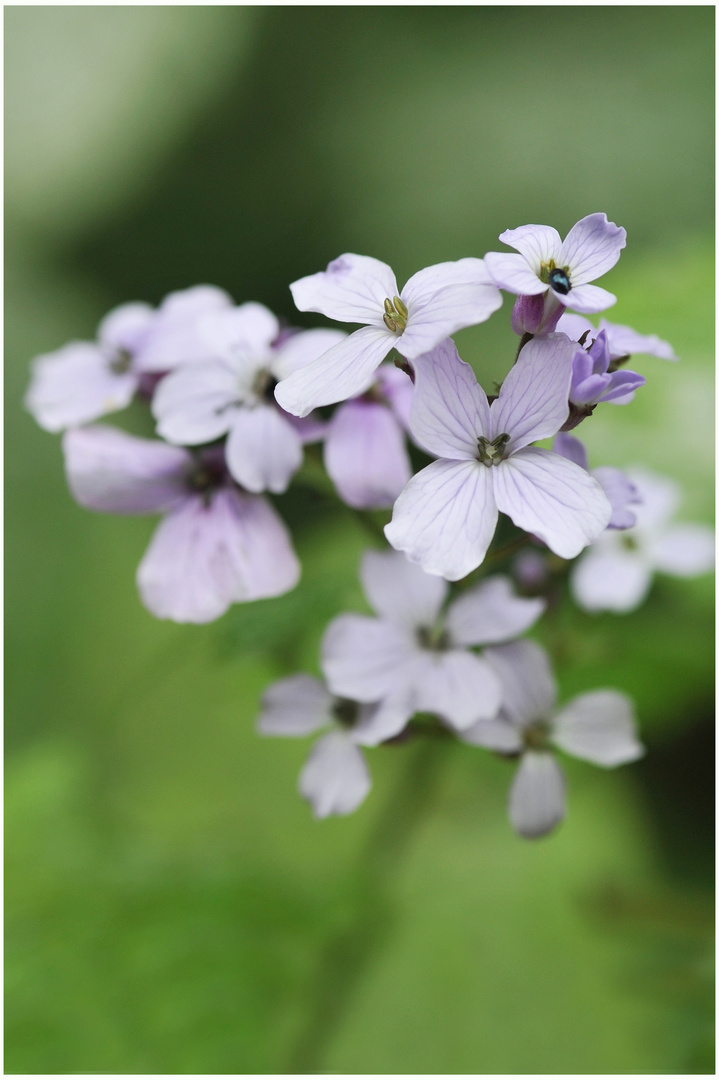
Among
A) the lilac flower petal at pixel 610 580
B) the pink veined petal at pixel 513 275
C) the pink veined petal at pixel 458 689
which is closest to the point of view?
the pink veined petal at pixel 513 275

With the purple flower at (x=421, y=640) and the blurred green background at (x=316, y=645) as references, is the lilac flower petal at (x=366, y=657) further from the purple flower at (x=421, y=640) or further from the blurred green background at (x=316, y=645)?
the blurred green background at (x=316, y=645)

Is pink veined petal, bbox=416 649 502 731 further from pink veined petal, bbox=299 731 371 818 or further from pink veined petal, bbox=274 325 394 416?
pink veined petal, bbox=274 325 394 416

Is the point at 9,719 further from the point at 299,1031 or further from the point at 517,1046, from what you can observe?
the point at 517,1046

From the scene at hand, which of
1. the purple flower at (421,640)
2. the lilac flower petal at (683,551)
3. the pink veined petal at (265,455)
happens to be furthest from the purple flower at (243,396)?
the lilac flower petal at (683,551)

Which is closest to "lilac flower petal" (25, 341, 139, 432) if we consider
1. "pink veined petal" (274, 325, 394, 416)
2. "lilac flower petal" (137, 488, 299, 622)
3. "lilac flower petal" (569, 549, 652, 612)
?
"lilac flower petal" (137, 488, 299, 622)

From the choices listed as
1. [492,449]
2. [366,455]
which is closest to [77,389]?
[366,455]

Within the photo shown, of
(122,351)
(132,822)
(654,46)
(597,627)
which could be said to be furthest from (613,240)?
(654,46)

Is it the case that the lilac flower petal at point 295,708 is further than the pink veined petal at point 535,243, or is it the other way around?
the lilac flower petal at point 295,708
